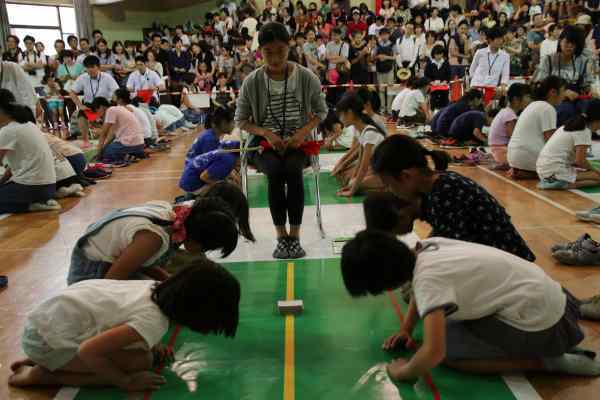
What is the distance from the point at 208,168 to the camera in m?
4.31

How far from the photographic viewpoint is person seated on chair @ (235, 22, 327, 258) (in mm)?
3500

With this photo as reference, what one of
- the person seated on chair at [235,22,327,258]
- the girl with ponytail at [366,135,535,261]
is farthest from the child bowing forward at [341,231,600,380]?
the person seated on chair at [235,22,327,258]

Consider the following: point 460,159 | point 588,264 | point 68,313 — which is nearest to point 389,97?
point 460,159

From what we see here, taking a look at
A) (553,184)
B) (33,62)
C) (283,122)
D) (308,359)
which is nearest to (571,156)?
(553,184)

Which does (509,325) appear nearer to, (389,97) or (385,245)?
(385,245)

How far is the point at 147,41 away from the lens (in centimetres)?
1462

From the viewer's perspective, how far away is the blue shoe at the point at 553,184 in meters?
4.77

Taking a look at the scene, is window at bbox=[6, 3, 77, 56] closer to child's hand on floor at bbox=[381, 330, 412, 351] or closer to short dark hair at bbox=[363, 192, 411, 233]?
short dark hair at bbox=[363, 192, 411, 233]

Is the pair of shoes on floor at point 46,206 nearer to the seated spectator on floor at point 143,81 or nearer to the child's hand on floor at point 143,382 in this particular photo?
the child's hand on floor at point 143,382

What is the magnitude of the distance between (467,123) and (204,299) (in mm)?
6136

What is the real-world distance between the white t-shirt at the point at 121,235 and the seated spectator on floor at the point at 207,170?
1.89 m

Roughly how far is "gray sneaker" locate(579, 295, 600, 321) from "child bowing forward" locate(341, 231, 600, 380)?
43 centimetres

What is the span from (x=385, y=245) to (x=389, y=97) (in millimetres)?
10671

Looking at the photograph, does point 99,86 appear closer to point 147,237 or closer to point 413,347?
point 147,237
